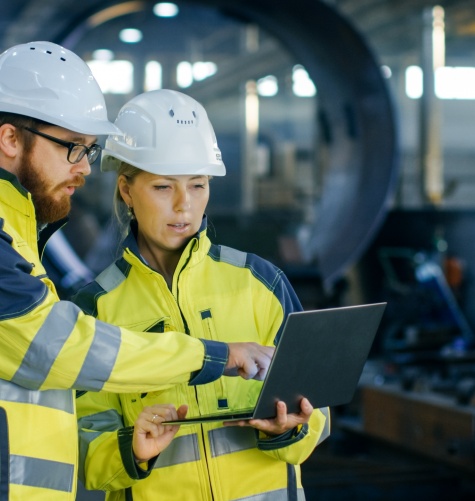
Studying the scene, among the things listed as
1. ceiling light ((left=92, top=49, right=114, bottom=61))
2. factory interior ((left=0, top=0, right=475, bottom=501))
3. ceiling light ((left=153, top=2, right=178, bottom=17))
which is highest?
ceiling light ((left=92, top=49, right=114, bottom=61))

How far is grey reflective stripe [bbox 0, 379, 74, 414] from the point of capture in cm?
163

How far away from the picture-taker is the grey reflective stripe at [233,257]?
189 centimetres

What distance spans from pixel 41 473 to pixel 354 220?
467 centimetres

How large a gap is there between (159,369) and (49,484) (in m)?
0.26

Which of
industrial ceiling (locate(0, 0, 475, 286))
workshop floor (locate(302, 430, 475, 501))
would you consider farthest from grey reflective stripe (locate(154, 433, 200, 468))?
industrial ceiling (locate(0, 0, 475, 286))

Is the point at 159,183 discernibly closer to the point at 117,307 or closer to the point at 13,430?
the point at 117,307

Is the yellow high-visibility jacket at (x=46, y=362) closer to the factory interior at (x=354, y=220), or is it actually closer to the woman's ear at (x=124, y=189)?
the woman's ear at (x=124, y=189)

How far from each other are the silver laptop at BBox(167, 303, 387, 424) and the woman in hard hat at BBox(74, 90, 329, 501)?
5cm

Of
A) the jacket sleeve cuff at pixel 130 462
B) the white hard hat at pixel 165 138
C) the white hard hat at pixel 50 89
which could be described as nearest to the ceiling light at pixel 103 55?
the white hard hat at pixel 165 138

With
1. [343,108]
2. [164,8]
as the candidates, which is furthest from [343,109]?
[164,8]

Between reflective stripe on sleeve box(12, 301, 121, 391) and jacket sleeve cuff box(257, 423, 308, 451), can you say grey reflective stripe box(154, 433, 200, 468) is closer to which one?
jacket sleeve cuff box(257, 423, 308, 451)

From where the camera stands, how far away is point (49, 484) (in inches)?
65.6

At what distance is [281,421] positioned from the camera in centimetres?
170

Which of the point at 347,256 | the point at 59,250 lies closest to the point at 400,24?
the point at 347,256
